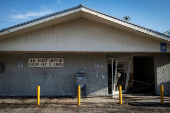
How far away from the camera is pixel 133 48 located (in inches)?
332

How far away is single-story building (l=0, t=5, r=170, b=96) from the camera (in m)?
7.99

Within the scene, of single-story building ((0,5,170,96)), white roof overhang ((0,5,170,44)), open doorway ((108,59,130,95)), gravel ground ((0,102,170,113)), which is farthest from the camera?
open doorway ((108,59,130,95))

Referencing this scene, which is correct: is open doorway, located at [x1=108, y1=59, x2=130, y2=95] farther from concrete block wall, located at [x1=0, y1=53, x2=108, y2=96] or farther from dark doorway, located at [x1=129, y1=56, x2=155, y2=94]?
dark doorway, located at [x1=129, y1=56, x2=155, y2=94]

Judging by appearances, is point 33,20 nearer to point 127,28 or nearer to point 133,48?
point 127,28

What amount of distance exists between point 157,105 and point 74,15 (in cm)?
630

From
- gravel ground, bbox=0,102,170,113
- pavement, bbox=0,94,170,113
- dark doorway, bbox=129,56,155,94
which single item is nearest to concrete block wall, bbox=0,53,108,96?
pavement, bbox=0,94,170,113

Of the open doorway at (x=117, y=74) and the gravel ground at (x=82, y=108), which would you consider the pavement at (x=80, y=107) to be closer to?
the gravel ground at (x=82, y=108)

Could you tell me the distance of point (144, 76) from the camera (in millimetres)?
13602

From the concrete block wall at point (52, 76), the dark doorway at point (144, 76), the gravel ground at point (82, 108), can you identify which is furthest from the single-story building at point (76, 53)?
the gravel ground at point (82, 108)

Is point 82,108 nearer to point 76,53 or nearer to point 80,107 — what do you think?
point 80,107

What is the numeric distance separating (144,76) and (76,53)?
24.9ft

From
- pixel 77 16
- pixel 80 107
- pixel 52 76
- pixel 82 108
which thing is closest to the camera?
pixel 82 108

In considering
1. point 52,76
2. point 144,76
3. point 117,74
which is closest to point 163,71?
point 117,74

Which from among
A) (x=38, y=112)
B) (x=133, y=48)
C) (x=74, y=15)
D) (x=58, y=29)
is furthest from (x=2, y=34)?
(x=133, y=48)
